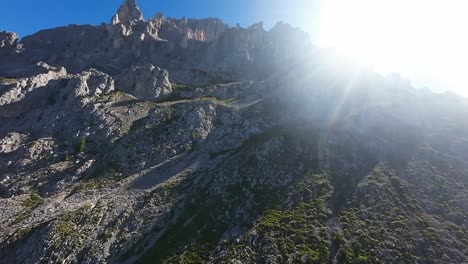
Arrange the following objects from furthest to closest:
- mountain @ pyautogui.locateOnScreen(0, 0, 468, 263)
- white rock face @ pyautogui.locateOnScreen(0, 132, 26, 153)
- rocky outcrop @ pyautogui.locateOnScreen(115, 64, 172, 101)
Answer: rocky outcrop @ pyautogui.locateOnScreen(115, 64, 172, 101) < white rock face @ pyautogui.locateOnScreen(0, 132, 26, 153) < mountain @ pyautogui.locateOnScreen(0, 0, 468, 263)

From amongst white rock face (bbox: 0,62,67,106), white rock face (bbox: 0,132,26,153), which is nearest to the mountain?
white rock face (bbox: 0,132,26,153)

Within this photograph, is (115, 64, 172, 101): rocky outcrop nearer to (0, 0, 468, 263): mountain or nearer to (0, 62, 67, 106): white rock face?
(0, 0, 468, 263): mountain

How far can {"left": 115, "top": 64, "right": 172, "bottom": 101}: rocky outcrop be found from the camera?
15656 centimetres

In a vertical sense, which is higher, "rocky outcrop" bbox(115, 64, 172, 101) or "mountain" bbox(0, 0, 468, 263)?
"rocky outcrop" bbox(115, 64, 172, 101)

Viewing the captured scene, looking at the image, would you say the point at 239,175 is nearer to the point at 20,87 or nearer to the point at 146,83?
the point at 146,83

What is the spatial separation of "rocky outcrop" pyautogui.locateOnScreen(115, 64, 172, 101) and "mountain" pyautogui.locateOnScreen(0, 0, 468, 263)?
17.4 m

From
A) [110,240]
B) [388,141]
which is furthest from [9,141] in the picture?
[388,141]

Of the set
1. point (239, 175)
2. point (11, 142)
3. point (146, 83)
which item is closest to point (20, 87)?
point (11, 142)

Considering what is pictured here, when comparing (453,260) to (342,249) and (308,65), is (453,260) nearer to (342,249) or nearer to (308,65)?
(342,249)

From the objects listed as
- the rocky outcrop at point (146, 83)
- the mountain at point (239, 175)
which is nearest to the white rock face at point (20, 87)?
the mountain at point (239, 175)

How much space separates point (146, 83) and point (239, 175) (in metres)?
101

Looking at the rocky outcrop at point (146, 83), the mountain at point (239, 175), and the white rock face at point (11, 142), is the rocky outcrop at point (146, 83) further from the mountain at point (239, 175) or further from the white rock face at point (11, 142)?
the white rock face at point (11, 142)

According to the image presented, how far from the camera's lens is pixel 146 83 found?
161 metres

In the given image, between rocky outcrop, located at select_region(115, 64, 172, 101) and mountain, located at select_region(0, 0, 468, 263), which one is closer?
mountain, located at select_region(0, 0, 468, 263)
